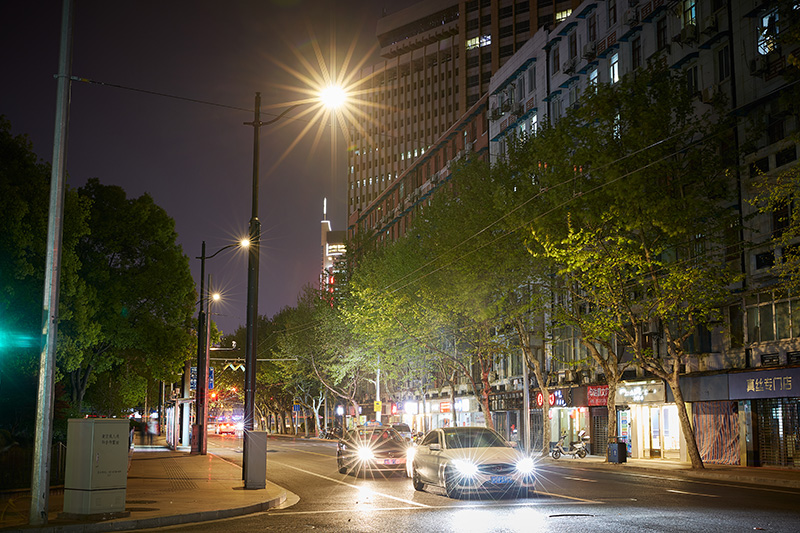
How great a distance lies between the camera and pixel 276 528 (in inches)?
497

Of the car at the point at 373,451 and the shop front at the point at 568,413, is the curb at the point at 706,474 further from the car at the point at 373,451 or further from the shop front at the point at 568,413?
the shop front at the point at 568,413

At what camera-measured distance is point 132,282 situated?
133 ft

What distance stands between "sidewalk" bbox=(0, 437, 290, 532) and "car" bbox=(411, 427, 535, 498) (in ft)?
11.2

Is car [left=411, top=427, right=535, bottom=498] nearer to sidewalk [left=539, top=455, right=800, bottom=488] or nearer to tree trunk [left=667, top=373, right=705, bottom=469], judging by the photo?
sidewalk [left=539, top=455, right=800, bottom=488]

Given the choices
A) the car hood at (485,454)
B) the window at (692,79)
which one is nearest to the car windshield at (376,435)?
the car hood at (485,454)

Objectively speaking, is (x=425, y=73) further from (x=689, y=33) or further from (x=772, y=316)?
(x=772, y=316)

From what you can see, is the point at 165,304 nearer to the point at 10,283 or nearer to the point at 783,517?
the point at 10,283

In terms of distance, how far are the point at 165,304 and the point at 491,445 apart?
27525mm

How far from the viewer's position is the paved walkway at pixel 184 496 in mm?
12992

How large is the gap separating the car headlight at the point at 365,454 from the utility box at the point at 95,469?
43.0ft

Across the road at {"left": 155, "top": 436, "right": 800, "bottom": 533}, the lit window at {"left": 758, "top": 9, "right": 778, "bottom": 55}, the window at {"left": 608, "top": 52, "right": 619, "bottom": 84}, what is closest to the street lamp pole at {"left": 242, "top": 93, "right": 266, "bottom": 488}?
the road at {"left": 155, "top": 436, "right": 800, "bottom": 533}

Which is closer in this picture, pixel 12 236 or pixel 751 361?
pixel 12 236

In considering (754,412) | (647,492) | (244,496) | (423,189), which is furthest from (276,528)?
(423,189)

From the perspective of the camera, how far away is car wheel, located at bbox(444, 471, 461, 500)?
17.2 metres
